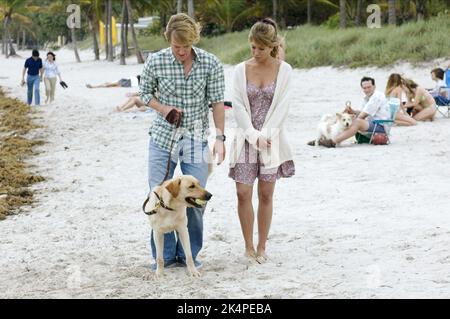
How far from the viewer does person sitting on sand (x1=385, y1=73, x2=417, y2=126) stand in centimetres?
Answer: 1361

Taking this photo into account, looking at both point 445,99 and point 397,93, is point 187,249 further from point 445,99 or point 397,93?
point 445,99

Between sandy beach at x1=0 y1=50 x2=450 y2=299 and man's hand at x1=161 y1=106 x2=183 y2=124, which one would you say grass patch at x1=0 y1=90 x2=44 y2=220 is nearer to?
sandy beach at x1=0 y1=50 x2=450 y2=299

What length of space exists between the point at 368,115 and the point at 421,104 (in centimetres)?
270

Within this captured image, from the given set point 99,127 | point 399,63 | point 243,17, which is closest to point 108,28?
point 243,17

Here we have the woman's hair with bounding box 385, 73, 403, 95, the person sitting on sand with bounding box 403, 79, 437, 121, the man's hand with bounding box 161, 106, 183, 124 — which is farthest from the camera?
the person sitting on sand with bounding box 403, 79, 437, 121

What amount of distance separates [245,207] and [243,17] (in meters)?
41.9

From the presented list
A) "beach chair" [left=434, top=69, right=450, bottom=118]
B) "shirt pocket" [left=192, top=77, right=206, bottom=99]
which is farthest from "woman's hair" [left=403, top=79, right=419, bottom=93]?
"shirt pocket" [left=192, top=77, right=206, bottom=99]

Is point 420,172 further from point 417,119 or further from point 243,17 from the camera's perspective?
point 243,17

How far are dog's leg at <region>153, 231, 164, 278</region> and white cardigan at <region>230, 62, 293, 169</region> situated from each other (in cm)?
88

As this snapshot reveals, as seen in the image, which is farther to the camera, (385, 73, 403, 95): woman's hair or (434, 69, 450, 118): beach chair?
(434, 69, 450, 118): beach chair

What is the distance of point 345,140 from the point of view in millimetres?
12211

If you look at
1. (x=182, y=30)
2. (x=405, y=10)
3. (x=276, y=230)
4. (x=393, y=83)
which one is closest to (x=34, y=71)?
(x=393, y=83)

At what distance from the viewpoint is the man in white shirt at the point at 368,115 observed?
11.6 m

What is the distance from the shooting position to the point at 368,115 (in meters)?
11.9
